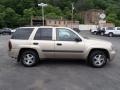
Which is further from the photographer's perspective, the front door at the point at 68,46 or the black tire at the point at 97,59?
the black tire at the point at 97,59

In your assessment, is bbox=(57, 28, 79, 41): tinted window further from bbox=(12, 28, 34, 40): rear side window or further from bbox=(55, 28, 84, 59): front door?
bbox=(12, 28, 34, 40): rear side window

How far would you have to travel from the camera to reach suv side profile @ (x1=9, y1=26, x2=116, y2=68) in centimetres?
1070

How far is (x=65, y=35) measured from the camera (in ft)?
35.6

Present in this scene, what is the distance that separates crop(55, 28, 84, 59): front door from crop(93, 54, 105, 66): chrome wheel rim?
56 centimetres

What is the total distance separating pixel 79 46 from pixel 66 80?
8.21 feet

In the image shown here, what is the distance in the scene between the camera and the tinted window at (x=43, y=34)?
1091cm

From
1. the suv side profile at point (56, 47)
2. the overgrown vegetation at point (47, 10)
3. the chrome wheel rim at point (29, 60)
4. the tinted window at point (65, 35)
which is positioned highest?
the overgrown vegetation at point (47, 10)

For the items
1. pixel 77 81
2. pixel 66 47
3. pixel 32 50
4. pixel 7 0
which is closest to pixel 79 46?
pixel 66 47

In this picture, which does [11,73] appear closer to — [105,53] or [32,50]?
[32,50]

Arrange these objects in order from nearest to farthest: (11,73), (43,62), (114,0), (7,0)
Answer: (11,73), (43,62), (7,0), (114,0)

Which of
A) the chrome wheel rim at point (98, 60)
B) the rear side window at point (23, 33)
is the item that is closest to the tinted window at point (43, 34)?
the rear side window at point (23, 33)

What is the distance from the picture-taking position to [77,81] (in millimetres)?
8305

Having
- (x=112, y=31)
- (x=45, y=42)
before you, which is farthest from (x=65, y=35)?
(x=112, y=31)

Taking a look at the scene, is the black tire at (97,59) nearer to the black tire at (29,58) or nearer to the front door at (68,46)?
the front door at (68,46)
